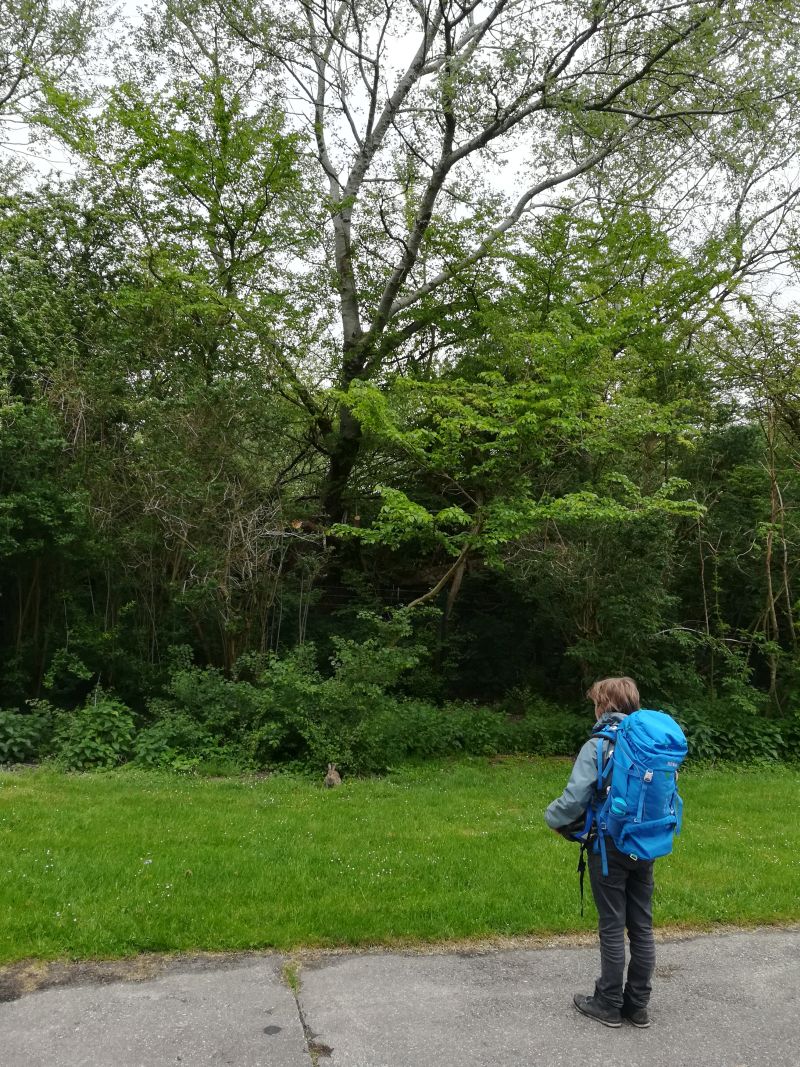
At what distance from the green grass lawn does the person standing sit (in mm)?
1020

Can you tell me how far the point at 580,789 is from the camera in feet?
11.5

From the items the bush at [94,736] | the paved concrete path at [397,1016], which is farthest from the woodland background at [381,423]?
the paved concrete path at [397,1016]

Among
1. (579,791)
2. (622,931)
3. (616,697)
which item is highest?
(616,697)

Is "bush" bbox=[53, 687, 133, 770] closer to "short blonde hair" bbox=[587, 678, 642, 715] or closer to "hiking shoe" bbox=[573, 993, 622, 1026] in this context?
"hiking shoe" bbox=[573, 993, 622, 1026]

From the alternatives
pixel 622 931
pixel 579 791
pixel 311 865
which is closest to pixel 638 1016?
pixel 622 931

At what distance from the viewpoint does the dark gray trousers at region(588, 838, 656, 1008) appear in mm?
3467

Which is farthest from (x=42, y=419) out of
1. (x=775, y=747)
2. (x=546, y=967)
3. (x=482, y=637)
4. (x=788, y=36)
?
(x=788, y=36)

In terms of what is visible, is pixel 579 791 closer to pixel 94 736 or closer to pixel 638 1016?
pixel 638 1016

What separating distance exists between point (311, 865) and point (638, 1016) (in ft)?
8.60

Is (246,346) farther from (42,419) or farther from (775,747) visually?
(775,747)

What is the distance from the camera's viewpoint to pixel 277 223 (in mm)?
13609

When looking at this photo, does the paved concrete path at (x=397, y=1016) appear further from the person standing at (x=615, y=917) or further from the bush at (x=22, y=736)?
the bush at (x=22, y=736)

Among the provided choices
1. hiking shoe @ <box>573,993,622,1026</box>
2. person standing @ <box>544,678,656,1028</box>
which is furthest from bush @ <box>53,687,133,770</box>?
person standing @ <box>544,678,656,1028</box>

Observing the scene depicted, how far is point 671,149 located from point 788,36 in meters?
3.69
